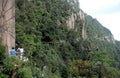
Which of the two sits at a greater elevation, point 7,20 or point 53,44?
point 53,44

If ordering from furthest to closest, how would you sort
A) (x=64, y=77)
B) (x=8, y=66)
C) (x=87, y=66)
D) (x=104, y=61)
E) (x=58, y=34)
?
1. (x=58, y=34)
2. (x=104, y=61)
3. (x=64, y=77)
4. (x=87, y=66)
5. (x=8, y=66)

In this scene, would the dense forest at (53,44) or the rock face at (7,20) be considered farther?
the dense forest at (53,44)

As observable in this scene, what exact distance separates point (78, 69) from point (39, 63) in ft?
14.6

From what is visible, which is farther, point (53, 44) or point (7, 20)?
point (53, 44)

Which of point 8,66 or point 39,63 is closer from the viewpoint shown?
point 8,66

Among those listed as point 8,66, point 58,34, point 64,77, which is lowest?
point 64,77

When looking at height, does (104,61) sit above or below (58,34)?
below

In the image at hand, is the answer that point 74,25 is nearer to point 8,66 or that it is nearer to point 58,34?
point 58,34

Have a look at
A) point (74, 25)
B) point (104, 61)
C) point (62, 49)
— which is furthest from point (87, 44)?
point (104, 61)

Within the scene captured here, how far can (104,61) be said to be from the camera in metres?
36.5

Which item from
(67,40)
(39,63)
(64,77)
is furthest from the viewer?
(67,40)

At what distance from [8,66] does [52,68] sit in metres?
21.3

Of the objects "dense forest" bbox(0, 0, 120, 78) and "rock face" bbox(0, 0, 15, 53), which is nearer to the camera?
"rock face" bbox(0, 0, 15, 53)

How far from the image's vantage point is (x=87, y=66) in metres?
31.4
